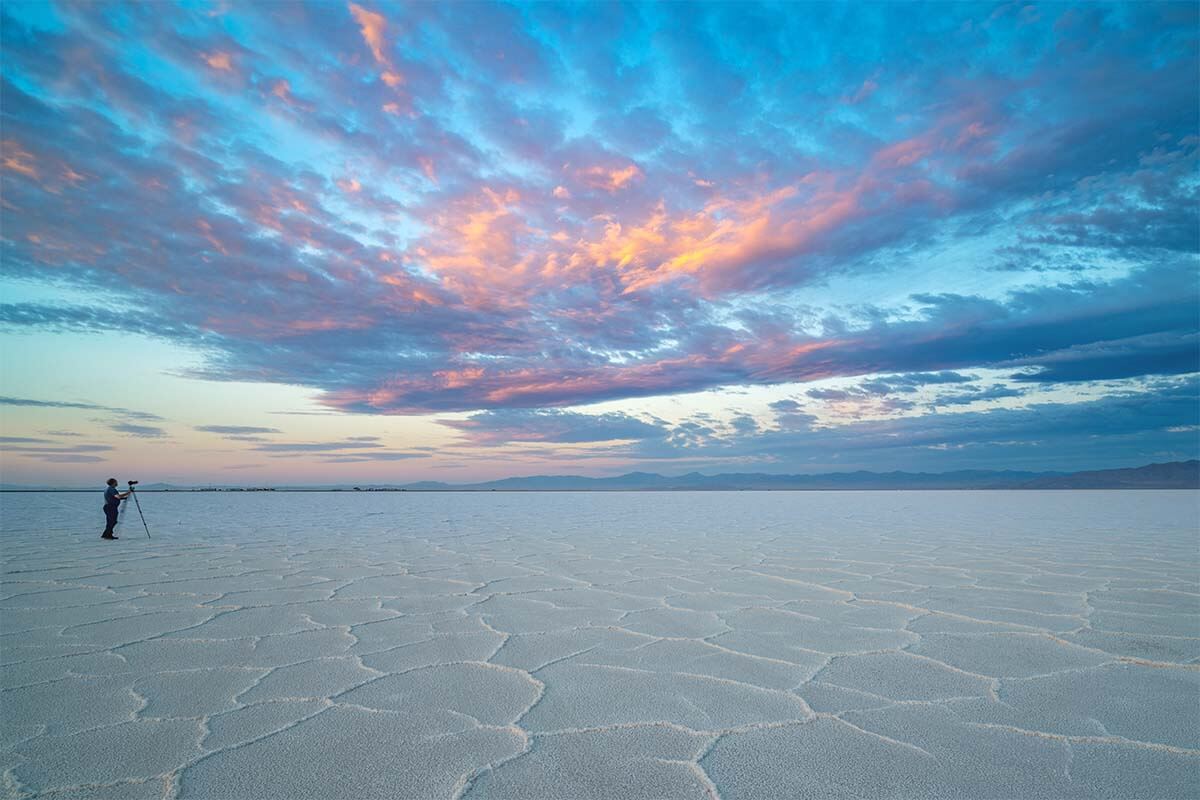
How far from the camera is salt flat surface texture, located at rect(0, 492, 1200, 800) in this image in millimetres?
1981

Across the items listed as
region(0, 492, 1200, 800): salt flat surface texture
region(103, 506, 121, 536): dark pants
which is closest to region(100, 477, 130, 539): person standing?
region(103, 506, 121, 536): dark pants

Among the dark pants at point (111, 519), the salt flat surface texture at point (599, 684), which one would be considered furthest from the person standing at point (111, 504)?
the salt flat surface texture at point (599, 684)

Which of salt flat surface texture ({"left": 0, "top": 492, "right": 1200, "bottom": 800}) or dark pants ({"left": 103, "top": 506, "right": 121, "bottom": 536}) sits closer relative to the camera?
salt flat surface texture ({"left": 0, "top": 492, "right": 1200, "bottom": 800})

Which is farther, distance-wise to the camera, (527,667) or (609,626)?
(609,626)

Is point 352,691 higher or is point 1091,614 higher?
point 352,691

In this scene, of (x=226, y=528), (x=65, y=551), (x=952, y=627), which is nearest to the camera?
(x=952, y=627)

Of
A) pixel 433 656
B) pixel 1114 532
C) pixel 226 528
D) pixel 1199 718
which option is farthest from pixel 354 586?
pixel 1114 532

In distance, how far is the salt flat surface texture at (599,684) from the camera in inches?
78.0

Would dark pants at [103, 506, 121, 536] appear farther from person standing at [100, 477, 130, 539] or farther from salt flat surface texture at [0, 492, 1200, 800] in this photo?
salt flat surface texture at [0, 492, 1200, 800]

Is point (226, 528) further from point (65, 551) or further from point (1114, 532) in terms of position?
point (1114, 532)

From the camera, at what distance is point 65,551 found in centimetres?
756

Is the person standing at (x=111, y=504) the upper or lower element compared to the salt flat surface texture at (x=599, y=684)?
upper

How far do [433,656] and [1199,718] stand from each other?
10.3 ft

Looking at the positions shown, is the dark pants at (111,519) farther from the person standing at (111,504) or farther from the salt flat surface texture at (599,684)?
the salt flat surface texture at (599,684)
